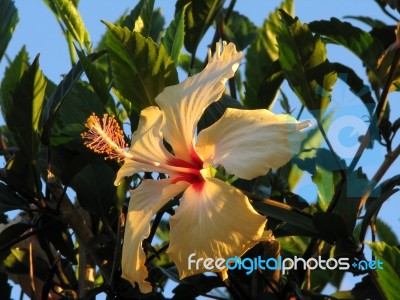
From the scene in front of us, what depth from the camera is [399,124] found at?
5.30 feet

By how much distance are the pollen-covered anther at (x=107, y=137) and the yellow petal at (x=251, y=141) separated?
0.53 feet

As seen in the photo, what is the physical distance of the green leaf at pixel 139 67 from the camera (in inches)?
53.4

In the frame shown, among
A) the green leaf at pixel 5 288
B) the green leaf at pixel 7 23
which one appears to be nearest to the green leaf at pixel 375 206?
the green leaf at pixel 5 288

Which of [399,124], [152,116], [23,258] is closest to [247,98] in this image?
[399,124]

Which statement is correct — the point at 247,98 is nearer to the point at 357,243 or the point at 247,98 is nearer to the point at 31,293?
the point at 357,243

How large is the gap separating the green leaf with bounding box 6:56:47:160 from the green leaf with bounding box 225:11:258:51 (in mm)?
650

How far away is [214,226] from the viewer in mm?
1155

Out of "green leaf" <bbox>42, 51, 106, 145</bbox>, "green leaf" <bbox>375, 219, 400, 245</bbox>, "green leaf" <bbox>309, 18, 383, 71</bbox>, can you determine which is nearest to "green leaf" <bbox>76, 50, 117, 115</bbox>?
"green leaf" <bbox>42, 51, 106, 145</bbox>

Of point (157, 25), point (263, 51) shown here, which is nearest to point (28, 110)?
point (157, 25)

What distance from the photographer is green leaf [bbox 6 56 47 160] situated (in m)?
1.52

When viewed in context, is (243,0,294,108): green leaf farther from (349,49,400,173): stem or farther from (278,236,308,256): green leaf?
(349,49,400,173): stem

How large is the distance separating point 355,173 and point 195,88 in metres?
0.30

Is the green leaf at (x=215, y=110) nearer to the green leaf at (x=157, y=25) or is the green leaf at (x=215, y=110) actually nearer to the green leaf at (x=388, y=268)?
the green leaf at (x=157, y=25)

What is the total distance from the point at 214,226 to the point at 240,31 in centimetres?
107
